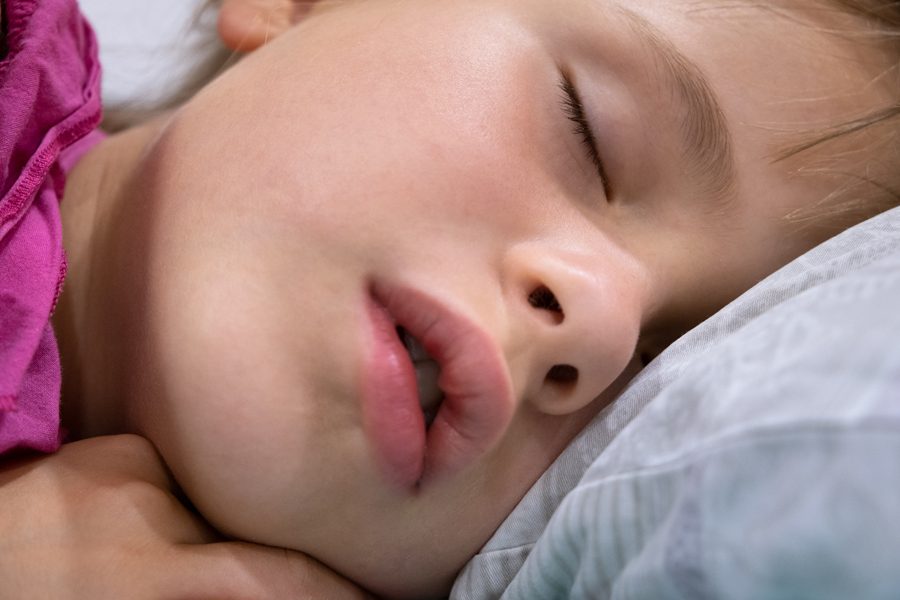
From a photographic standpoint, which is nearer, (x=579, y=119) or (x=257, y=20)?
(x=579, y=119)

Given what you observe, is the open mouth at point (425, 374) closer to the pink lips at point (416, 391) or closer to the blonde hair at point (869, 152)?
the pink lips at point (416, 391)

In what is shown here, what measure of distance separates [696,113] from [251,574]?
1.62ft

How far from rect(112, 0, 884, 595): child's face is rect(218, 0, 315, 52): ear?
0.17 meters

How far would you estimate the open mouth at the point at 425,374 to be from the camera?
0.63 m

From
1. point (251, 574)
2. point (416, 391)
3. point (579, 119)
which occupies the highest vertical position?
point (579, 119)

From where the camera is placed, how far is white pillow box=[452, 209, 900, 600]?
38 cm

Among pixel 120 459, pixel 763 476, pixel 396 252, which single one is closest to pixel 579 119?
pixel 396 252

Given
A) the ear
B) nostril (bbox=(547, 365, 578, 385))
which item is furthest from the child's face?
the ear

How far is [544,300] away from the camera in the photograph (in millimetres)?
611

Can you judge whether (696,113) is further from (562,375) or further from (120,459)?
(120,459)

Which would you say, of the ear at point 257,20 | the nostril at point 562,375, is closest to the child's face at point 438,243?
the nostril at point 562,375

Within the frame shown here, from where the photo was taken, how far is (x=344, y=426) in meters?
0.59

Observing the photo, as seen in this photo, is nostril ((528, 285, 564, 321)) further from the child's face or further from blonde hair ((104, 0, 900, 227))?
blonde hair ((104, 0, 900, 227))

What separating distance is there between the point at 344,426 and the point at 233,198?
7.6 inches
